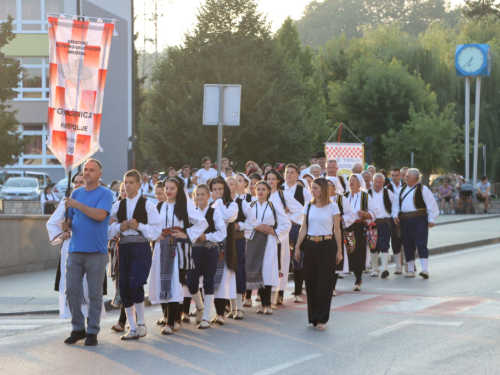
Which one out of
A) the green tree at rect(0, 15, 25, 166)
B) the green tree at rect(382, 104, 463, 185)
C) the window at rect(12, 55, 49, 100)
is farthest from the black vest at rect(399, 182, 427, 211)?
the window at rect(12, 55, 49, 100)

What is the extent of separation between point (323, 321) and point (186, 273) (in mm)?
1611

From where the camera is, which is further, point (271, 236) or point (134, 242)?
point (271, 236)

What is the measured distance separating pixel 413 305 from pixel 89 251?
4.82 m

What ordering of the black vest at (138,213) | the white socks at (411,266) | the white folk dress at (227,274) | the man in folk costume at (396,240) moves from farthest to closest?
the man in folk costume at (396,240) < the white socks at (411,266) < the white folk dress at (227,274) < the black vest at (138,213)

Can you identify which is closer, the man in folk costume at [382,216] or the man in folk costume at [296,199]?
the man in folk costume at [296,199]

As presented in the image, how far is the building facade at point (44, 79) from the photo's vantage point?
147 feet

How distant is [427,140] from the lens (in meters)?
45.2

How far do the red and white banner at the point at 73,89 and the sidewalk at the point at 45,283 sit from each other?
2.29m

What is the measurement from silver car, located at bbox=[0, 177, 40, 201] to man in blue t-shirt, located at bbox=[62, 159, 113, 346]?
27577 mm

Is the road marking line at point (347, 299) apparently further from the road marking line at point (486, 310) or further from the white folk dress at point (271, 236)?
the road marking line at point (486, 310)

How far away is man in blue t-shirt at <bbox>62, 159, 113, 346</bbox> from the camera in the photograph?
8578 mm

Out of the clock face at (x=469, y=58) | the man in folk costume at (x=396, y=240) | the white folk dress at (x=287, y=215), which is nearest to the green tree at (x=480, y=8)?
the clock face at (x=469, y=58)

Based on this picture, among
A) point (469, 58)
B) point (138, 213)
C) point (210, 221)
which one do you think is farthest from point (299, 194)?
point (469, 58)

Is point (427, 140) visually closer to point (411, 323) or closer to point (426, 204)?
point (426, 204)
